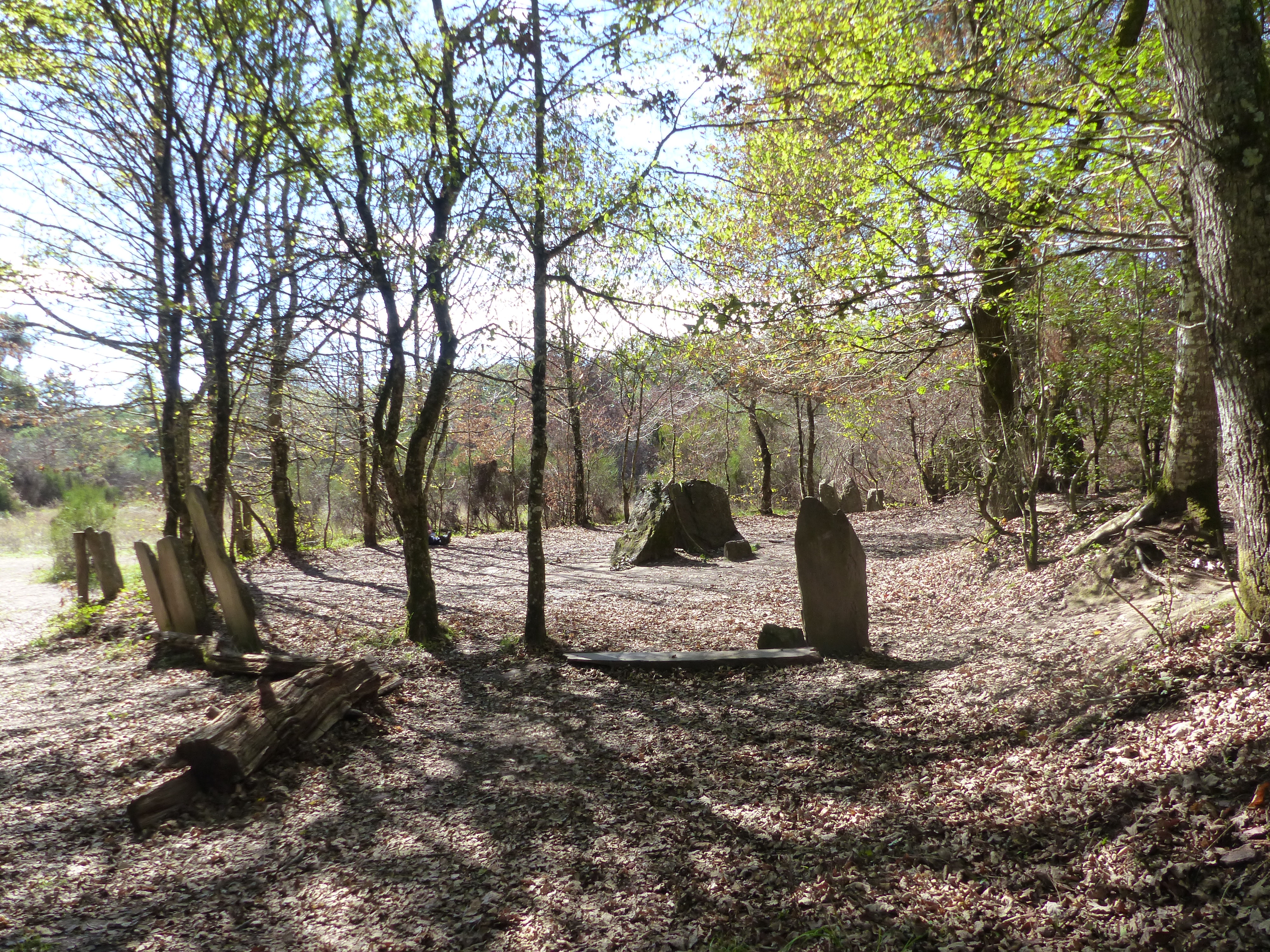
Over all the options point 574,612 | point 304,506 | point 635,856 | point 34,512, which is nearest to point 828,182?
point 574,612

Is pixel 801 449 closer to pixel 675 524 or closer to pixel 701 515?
pixel 701 515

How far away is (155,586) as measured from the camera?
25.6 ft

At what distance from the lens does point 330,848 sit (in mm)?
3672

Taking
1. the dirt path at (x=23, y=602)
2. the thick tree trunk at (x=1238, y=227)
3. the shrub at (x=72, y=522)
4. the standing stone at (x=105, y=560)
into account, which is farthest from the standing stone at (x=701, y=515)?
the shrub at (x=72, y=522)

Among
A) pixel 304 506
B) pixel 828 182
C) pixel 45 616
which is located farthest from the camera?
pixel 304 506

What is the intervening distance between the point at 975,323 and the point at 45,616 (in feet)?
46.0

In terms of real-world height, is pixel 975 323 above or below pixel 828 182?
below

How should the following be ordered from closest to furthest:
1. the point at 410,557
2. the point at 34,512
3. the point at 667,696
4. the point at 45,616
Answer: the point at 667,696 → the point at 410,557 → the point at 45,616 → the point at 34,512

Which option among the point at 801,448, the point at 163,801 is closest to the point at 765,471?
the point at 801,448

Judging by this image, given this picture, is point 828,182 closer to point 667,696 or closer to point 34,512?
point 667,696

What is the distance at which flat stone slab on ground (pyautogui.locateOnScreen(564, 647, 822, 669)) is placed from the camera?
247 inches

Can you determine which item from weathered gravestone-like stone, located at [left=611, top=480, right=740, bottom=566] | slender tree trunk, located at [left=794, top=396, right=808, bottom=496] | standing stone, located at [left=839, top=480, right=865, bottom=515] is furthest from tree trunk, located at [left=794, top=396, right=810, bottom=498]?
weathered gravestone-like stone, located at [left=611, top=480, right=740, bottom=566]

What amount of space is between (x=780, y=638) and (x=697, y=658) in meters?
0.85

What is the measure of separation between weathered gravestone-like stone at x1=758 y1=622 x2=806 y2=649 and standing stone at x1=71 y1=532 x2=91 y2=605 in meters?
9.41
